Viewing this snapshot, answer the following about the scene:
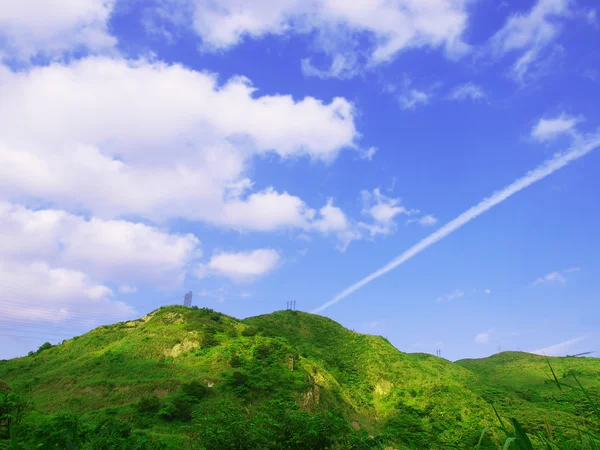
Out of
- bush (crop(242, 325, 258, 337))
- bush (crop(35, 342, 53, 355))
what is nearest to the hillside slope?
bush (crop(242, 325, 258, 337))

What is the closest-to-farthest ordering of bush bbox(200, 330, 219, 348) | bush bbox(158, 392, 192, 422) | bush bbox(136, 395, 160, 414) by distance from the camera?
bush bbox(158, 392, 192, 422) < bush bbox(136, 395, 160, 414) < bush bbox(200, 330, 219, 348)

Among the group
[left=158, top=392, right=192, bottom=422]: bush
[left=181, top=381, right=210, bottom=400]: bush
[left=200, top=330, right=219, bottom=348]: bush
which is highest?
[left=200, top=330, right=219, bottom=348]: bush

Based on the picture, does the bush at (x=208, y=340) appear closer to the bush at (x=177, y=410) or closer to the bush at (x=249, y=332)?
the bush at (x=249, y=332)

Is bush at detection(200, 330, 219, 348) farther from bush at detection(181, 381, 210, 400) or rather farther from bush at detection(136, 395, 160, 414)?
bush at detection(136, 395, 160, 414)

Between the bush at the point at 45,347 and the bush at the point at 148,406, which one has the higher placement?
the bush at the point at 45,347

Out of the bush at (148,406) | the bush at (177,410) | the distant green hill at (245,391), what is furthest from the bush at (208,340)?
the bush at (148,406)

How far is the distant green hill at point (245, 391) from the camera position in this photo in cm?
2234

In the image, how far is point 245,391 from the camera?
38.8 meters

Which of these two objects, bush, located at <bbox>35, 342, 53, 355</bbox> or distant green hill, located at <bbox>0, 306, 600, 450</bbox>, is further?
bush, located at <bbox>35, 342, 53, 355</bbox>

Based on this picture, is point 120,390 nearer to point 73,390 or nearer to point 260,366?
point 73,390

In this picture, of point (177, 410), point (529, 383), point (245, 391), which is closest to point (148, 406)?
point (177, 410)

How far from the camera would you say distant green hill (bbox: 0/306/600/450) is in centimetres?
2234

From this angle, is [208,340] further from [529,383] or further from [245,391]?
[529,383]

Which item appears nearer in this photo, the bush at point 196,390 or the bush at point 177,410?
the bush at point 177,410
